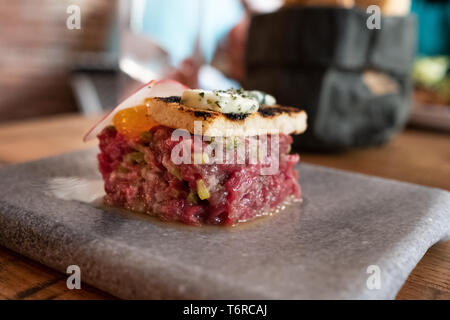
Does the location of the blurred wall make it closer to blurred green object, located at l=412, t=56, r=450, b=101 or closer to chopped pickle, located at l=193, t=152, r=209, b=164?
blurred green object, located at l=412, t=56, r=450, b=101

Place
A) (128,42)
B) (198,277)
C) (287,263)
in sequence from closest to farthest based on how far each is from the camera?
(198,277), (287,263), (128,42)

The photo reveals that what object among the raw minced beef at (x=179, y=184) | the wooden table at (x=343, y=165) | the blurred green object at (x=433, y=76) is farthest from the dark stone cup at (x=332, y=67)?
the blurred green object at (x=433, y=76)

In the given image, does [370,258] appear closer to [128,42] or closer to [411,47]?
[411,47]

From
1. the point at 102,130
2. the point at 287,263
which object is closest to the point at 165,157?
the point at 102,130

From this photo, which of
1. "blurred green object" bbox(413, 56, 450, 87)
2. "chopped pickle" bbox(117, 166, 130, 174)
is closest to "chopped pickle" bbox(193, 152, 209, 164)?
"chopped pickle" bbox(117, 166, 130, 174)

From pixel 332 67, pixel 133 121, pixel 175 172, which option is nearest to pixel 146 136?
pixel 133 121

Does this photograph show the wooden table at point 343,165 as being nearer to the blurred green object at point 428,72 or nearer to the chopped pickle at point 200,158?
the chopped pickle at point 200,158

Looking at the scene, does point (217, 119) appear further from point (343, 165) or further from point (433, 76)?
point (433, 76)
